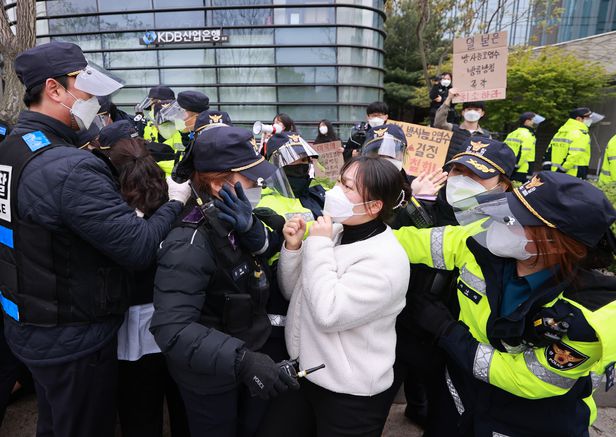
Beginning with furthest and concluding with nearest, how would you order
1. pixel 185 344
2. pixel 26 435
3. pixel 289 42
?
pixel 289 42 → pixel 26 435 → pixel 185 344

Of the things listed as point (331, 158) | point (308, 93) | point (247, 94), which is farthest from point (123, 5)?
point (331, 158)

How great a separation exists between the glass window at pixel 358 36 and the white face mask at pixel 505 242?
47.4 ft

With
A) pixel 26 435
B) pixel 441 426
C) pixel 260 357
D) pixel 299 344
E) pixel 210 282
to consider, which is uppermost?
pixel 210 282

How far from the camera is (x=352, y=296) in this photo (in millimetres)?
1706

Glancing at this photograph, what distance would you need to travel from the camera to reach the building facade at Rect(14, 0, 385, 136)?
1464cm

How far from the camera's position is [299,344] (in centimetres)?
206

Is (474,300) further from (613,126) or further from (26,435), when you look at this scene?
(613,126)

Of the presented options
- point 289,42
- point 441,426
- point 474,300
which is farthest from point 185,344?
point 289,42

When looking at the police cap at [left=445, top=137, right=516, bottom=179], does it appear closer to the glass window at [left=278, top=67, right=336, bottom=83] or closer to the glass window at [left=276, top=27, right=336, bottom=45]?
the glass window at [left=278, top=67, right=336, bottom=83]

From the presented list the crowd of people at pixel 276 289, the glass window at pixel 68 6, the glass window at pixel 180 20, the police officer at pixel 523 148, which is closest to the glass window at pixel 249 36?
the glass window at pixel 180 20

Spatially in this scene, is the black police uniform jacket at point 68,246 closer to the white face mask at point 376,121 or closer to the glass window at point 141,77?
the white face mask at point 376,121

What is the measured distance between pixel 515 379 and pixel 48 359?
6.95 feet

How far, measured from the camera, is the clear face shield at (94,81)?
6.52 feet

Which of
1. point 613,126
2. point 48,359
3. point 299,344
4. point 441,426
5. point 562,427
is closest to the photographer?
point 562,427
